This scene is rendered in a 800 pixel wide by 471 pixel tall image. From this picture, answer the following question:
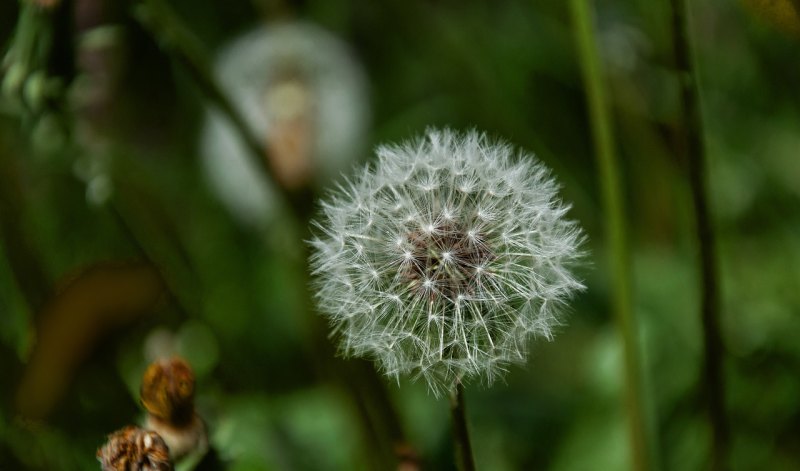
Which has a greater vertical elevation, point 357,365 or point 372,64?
point 372,64

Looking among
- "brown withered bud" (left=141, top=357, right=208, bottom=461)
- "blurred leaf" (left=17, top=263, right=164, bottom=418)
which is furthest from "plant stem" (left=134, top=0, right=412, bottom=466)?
"brown withered bud" (left=141, top=357, right=208, bottom=461)

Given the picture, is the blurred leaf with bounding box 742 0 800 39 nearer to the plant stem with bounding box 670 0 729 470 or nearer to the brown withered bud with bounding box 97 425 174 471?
the plant stem with bounding box 670 0 729 470

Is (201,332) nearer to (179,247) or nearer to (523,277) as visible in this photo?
(179,247)

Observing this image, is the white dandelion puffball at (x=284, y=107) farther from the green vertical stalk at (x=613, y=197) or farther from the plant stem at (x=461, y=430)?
the plant stem at (x=461, y=430)

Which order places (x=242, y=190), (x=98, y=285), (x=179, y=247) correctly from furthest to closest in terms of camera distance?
(x=242, y=190)
(x=179, y=247)
(x=98, y=285)

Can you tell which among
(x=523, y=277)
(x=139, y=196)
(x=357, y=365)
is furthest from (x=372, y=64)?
(x=523, y=277)

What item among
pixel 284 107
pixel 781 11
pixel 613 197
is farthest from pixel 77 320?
pixel 284 107
